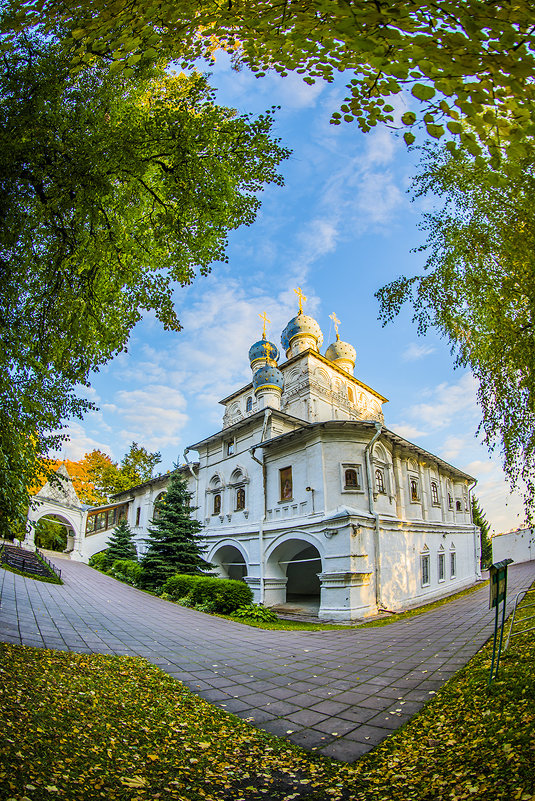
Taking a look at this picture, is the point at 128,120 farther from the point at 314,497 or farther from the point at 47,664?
the point at 314,497

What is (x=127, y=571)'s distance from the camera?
21578mm

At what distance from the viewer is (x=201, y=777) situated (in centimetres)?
313

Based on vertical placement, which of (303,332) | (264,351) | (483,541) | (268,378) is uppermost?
(303,332)

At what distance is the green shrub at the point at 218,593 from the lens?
1412cm

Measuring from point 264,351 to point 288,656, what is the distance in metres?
20.2

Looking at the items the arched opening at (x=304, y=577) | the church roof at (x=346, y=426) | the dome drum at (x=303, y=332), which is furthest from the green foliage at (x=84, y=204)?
the dome drum at (x=303, y=332)

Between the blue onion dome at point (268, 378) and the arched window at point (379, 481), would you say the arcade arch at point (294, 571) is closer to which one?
the arched window at point (379, 481)

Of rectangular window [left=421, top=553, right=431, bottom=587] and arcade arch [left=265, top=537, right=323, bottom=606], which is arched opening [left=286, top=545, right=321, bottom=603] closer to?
arcade arch [left=265, top=537, right=323, bottom=606]

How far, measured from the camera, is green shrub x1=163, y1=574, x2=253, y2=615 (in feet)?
46.3

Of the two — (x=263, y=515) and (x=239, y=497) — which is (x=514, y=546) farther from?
(x=263, y=515)

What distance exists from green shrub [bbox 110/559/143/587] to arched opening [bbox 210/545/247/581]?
3.77 meters

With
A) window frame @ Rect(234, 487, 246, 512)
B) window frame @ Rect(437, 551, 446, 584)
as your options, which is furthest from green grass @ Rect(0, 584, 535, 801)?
window frame @ Rect(437, 551, 446, 584)

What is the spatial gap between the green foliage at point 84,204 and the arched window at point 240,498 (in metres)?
13.0

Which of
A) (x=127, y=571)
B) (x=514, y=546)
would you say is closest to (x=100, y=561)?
(x=127, y=571)
